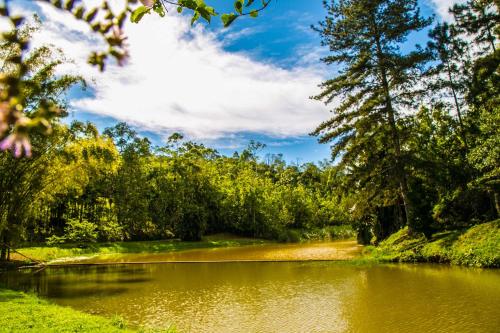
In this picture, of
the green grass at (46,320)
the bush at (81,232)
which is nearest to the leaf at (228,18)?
the green grass at (46,320)

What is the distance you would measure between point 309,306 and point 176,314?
373cm

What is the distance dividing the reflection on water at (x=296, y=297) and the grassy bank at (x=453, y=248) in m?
0.84

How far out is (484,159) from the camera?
15.7 metres

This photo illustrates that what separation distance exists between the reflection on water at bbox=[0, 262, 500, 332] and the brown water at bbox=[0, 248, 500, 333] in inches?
0.8

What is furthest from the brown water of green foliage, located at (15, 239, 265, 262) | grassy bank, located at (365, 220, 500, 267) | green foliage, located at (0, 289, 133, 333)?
green foliage, located at (15, 239, 265, 262)

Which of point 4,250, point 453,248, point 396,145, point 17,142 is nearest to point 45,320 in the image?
point 17,142

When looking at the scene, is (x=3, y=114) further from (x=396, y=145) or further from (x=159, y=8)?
(x=396, y=145)

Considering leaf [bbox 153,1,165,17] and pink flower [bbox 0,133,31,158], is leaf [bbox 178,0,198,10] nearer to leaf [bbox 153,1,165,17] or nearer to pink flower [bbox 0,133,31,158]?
leaf [bbox 153,1,165,17]

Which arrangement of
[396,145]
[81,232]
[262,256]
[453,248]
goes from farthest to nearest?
[81,232]
[262,256]
[396,145]
[453,248]

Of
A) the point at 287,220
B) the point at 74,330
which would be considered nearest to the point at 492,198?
the point at 74,330

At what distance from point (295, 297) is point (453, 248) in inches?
338

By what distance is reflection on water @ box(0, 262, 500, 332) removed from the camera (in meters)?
9.16

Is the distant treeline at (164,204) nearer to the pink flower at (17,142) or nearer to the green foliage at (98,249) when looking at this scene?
the green foliage at (98,249)

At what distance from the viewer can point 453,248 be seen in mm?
16625
